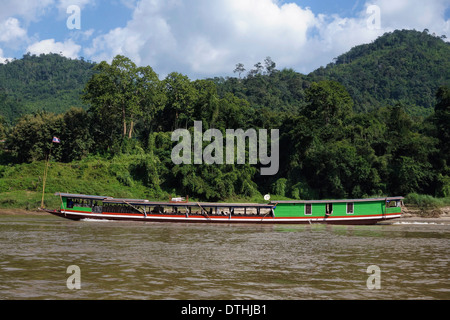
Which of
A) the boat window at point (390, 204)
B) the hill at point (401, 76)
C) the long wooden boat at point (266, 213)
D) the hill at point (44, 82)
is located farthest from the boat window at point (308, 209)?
the hill at point (44, 82)

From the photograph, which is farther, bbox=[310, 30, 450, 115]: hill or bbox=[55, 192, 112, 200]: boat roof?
bbox=[310, 30, 450, 115]: hill

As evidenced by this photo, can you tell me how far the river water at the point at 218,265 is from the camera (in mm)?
12312

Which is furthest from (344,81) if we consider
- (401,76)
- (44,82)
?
(44,82)

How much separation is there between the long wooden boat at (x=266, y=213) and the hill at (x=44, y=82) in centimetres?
8368

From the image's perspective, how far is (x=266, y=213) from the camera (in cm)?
3528

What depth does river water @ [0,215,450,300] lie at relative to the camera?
1231cm

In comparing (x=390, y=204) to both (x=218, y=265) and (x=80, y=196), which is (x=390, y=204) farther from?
(x=80, y=196)

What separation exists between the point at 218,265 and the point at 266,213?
19.3m

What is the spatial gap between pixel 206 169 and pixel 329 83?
945 inches

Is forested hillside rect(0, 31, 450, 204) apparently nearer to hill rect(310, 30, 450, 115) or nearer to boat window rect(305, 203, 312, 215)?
boat window rect(305, 203, 312, 215)

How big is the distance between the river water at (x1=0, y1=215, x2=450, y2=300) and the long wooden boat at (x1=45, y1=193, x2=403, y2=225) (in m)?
7.95

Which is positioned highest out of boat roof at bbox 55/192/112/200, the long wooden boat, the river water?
boat roof at bbox 55/192/112/200

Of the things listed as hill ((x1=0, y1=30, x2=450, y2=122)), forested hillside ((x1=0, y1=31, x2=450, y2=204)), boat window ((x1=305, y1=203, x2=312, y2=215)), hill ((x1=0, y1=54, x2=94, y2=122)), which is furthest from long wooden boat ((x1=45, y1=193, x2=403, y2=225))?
hill ((x1=0, y1=54, x2=94, y2=122))

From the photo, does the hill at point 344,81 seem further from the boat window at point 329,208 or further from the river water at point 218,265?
the river water at point 218,265
